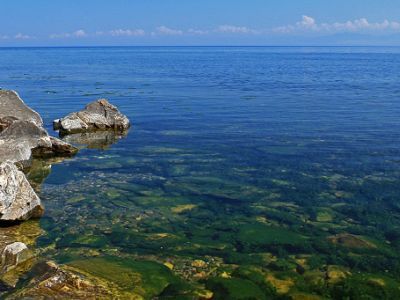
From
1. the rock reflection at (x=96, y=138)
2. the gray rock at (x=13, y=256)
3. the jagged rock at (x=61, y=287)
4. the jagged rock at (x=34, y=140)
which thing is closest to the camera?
the jagged rock at (x=61, y=287)

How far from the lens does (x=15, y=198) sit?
1473 centimetres

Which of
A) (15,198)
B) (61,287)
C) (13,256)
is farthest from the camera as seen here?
(15,198)

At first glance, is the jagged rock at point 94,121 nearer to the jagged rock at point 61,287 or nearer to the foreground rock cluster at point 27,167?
the foreground rock cluster at point 27,167

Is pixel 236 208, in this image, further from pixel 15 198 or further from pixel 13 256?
pixel 13 256

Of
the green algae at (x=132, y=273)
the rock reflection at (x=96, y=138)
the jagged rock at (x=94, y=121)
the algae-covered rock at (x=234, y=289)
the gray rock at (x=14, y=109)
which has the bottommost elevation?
the algae-covered rock at (x=234, y=289)

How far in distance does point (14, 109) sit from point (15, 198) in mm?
15482

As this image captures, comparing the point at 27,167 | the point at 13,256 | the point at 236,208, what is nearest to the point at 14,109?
the point at 27,167

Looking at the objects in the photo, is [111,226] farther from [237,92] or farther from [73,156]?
[237,92]

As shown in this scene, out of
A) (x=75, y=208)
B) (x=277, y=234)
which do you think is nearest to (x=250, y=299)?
(x=277, y=234)

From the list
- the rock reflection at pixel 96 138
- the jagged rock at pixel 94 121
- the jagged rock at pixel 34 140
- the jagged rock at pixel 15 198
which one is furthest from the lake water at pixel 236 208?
the jagged rock at pixel 34 140

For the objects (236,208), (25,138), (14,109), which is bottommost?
(236,208)

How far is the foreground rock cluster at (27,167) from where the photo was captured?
33.4 ft

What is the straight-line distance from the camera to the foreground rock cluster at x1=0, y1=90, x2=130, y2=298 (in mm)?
10172

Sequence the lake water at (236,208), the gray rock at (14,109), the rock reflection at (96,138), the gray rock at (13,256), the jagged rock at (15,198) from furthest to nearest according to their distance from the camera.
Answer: the gray rock at (14,109) → the rock reflection at (96,138) → the jagged rock at (15,198) → the lake water at (236,208) → the gray rock at (13,256)
